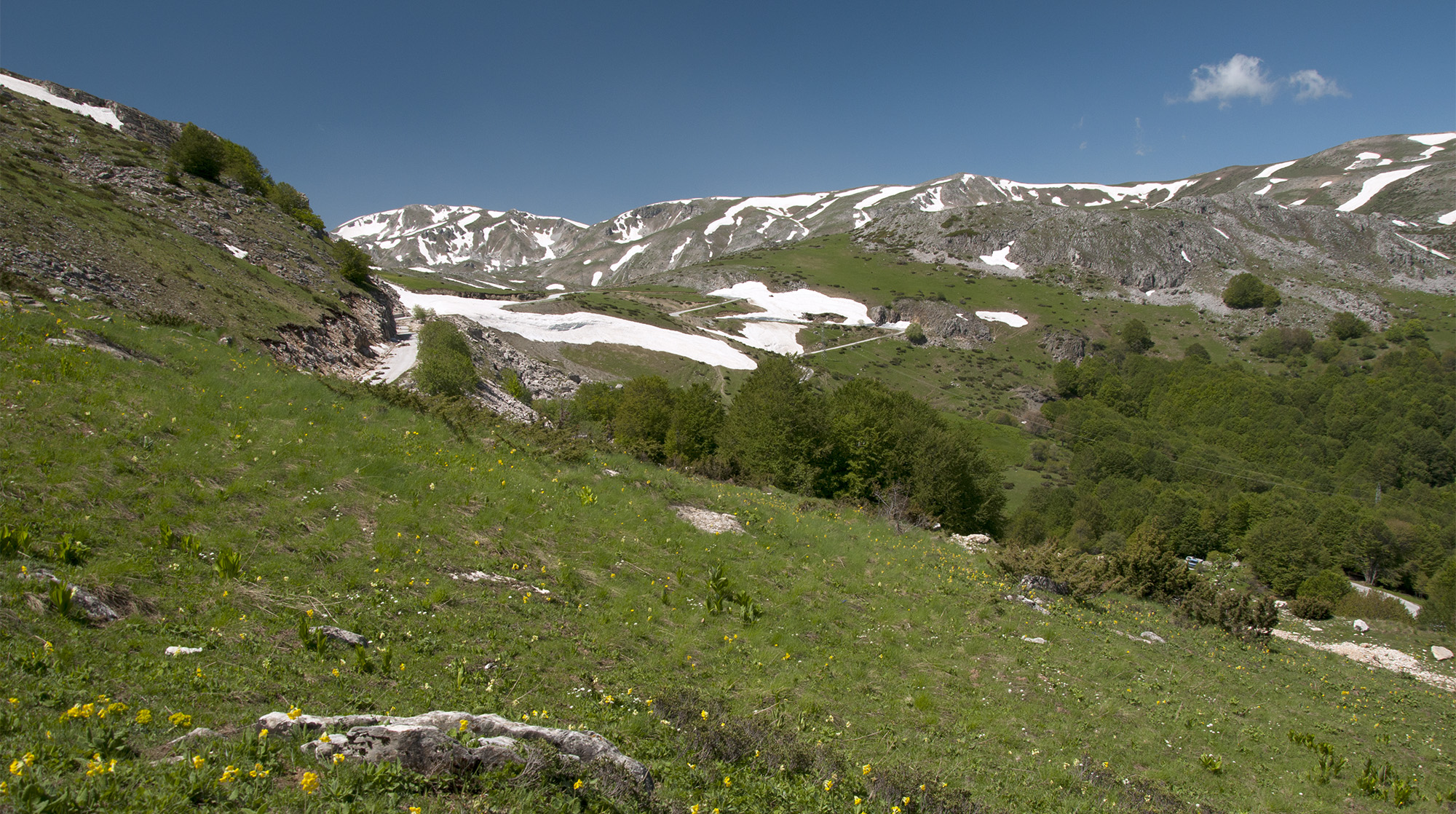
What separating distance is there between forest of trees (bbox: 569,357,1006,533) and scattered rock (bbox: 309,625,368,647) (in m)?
25.1

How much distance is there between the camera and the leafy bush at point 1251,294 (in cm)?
17112

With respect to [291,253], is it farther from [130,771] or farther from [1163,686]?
[1163,686]

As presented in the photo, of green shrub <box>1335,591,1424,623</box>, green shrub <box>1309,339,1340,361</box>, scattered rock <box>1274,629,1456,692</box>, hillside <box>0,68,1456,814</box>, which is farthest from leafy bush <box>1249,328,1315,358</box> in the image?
scattered rock <box>1274,629,1456,692</box>

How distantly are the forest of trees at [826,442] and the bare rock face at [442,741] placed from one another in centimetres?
2670

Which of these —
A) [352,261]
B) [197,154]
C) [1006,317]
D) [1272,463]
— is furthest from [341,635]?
[1006,317]

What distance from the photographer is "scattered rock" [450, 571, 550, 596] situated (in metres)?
11.3

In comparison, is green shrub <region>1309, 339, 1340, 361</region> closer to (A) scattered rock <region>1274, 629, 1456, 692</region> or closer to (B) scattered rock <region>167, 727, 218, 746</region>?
(A) scattered rock <region>1274, 629, 1456, 692</region>

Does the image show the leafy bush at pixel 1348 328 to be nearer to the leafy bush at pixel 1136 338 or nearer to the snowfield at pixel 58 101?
the leafy bush at pixel 1136 338

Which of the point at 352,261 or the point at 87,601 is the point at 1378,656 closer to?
the point at 87,601

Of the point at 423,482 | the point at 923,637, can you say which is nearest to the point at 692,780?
the point at 923,637

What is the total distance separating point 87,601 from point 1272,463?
154678 mm

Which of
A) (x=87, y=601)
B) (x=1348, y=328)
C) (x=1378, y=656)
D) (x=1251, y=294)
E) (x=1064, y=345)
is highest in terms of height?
(x=1251, y=294)

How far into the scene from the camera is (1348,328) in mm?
157375

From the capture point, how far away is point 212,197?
5325 cm
